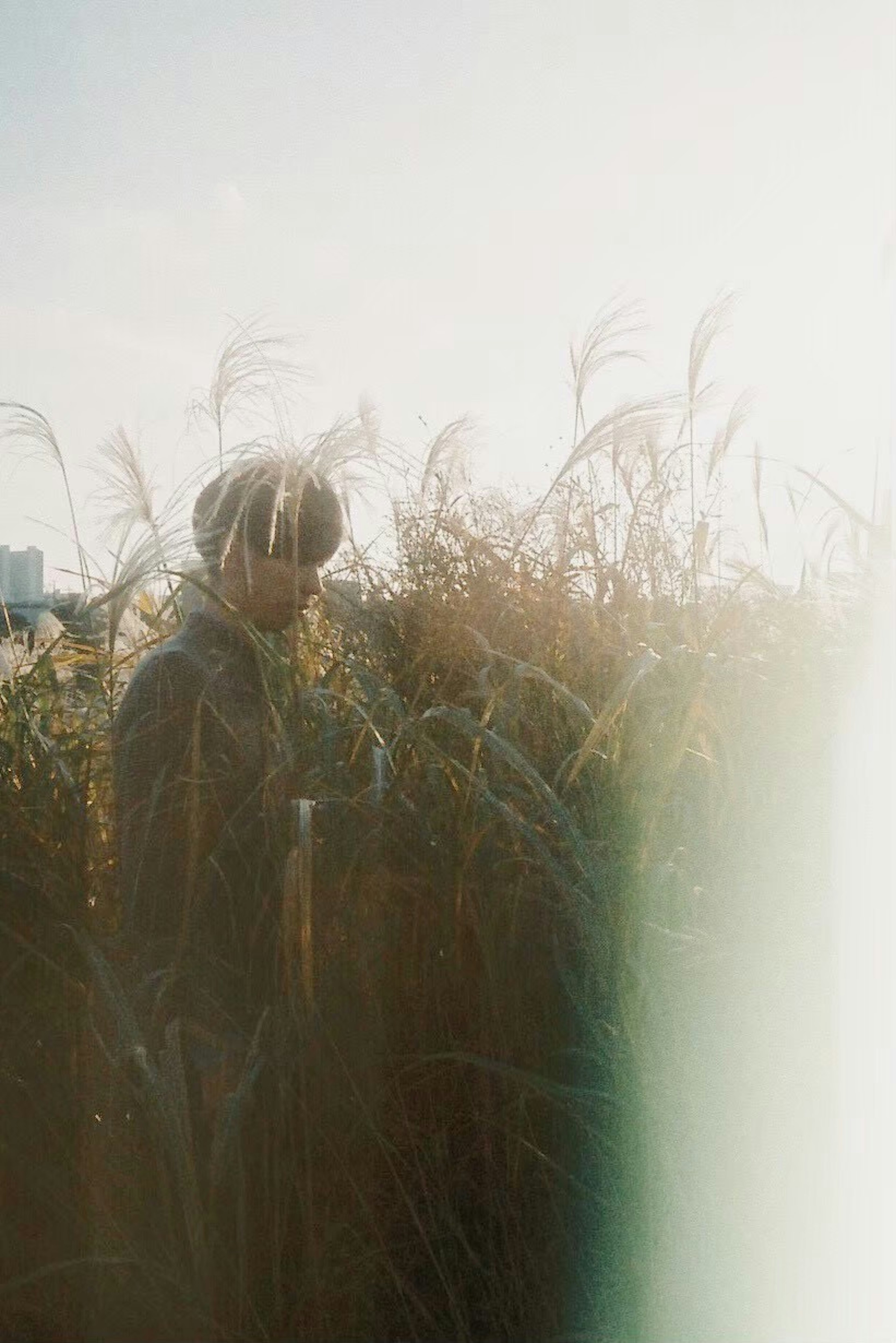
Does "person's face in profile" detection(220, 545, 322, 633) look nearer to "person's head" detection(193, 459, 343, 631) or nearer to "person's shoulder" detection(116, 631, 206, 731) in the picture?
"person's head" detection(193, 459, 343, 631)

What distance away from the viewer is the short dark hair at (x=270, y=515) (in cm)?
155

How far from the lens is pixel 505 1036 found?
4.68 feet

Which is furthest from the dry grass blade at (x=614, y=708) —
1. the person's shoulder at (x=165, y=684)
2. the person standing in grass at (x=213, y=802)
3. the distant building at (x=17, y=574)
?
the distant building at (x=17, y=574)

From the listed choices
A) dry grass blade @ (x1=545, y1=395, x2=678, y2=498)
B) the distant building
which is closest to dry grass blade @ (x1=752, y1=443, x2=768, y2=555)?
dry grass blade @ (x1=545, y1=395, x2=678, y2=498)

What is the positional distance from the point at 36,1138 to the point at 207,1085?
0.27 metres

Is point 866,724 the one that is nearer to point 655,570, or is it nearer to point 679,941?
point 679,941

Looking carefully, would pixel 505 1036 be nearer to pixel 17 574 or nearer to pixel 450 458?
pixel 450 458

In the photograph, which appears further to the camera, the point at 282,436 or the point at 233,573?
the point at 233,573

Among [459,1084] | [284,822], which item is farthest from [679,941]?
[284,822]

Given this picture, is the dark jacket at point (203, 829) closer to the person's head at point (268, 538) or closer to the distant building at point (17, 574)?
the person's head at point (268, 538)

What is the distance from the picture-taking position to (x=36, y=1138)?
1560 mm

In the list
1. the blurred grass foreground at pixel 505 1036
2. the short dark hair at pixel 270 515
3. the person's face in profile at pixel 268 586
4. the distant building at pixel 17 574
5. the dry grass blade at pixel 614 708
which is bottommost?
the blurred grass foreground at pixel 505 1036

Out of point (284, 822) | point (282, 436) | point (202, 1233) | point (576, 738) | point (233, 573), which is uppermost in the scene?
point (282, 436)

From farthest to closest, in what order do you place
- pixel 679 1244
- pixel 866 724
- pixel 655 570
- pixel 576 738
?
pixel 655 570
pixel 576 738
pixel 866 724
pixel 679 1244
